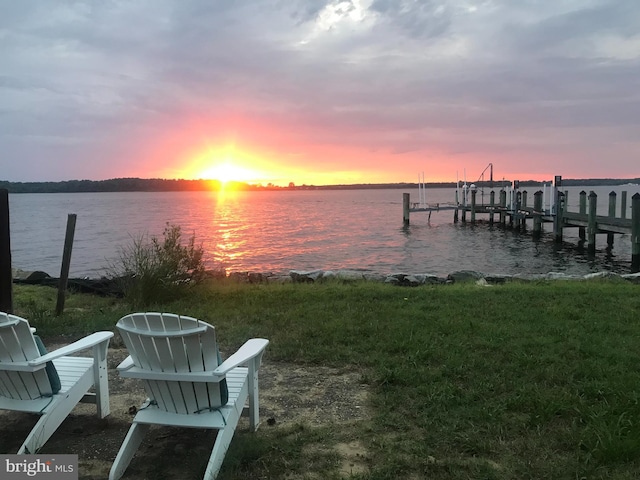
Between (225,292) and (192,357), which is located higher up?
(192,357)

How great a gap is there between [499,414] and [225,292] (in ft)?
20.2

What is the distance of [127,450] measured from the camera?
10.0 feet

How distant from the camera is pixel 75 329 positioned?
6523mm

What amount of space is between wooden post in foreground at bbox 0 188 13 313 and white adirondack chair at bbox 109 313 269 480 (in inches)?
160

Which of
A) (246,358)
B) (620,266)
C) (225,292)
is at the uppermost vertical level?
(246,358)

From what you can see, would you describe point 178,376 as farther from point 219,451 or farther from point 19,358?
point 19,358

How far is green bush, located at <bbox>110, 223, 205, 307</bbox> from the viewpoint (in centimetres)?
821

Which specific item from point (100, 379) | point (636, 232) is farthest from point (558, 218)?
point (100, 379)

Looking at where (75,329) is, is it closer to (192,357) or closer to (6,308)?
(6,308)

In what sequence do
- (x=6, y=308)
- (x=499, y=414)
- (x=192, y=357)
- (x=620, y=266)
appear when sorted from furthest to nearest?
(x=620, y=266) → (x=6, y=308) → (x=499, y=414) → (x=192, y=357)

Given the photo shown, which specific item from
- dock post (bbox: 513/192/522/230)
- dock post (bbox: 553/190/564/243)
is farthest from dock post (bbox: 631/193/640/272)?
dock post (bbox: 513/192/522/230)

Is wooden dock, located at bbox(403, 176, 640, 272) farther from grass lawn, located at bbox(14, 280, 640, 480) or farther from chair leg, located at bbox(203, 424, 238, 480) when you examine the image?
chair leg, located at bbox(203, 424, 238, 480)

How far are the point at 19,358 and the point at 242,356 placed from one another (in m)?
1.43

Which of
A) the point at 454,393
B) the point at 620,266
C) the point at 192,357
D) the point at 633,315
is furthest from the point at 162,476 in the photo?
the point at 620,266
